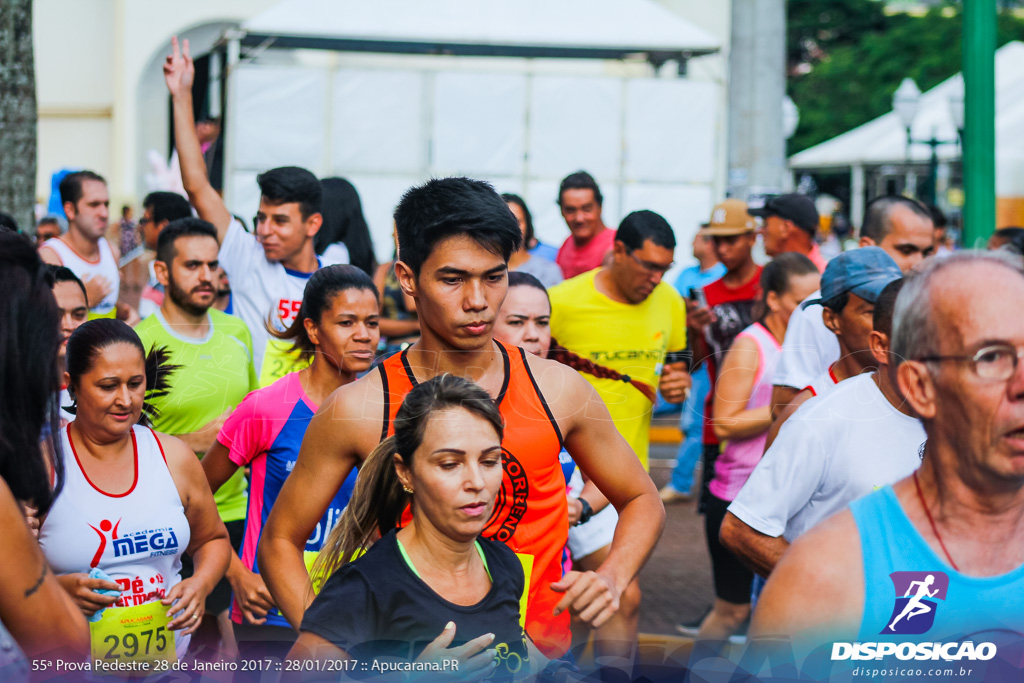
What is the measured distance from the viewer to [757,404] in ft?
15.1

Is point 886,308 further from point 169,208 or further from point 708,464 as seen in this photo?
point 169,208

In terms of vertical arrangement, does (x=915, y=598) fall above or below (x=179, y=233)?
below

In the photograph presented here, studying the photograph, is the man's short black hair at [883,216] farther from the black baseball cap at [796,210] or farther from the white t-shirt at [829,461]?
the white t-shirt at [829,461]

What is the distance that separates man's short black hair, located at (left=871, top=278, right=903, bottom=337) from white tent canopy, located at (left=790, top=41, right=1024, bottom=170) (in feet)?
46.5

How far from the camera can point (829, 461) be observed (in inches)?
109

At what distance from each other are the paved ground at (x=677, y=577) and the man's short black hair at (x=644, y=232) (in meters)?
1.30

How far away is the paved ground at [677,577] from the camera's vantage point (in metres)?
5.72

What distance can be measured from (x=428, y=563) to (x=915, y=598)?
Result: 93 cm

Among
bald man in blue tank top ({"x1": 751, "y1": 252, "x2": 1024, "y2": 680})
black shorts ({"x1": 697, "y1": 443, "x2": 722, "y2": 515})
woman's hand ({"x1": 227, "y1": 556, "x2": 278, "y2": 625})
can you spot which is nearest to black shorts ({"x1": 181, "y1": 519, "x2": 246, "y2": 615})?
woman's hand ({"x1": 227, "y1": 556, "x2": 278, "y2": 625})

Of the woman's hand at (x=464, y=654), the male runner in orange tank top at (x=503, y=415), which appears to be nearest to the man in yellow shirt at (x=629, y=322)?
the male runner in orange tank top at (x=503, y=415)

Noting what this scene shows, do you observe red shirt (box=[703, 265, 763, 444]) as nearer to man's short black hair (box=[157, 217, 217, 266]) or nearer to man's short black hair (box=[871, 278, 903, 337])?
man's short black hair (box=[871, 278, 903, 337])

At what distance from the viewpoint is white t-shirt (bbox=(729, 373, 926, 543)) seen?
2.73m

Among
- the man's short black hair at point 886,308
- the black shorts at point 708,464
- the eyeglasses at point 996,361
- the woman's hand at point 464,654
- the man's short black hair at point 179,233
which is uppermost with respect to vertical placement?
the man's short black hair at point 179,233

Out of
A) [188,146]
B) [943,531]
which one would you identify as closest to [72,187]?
[188,146]
